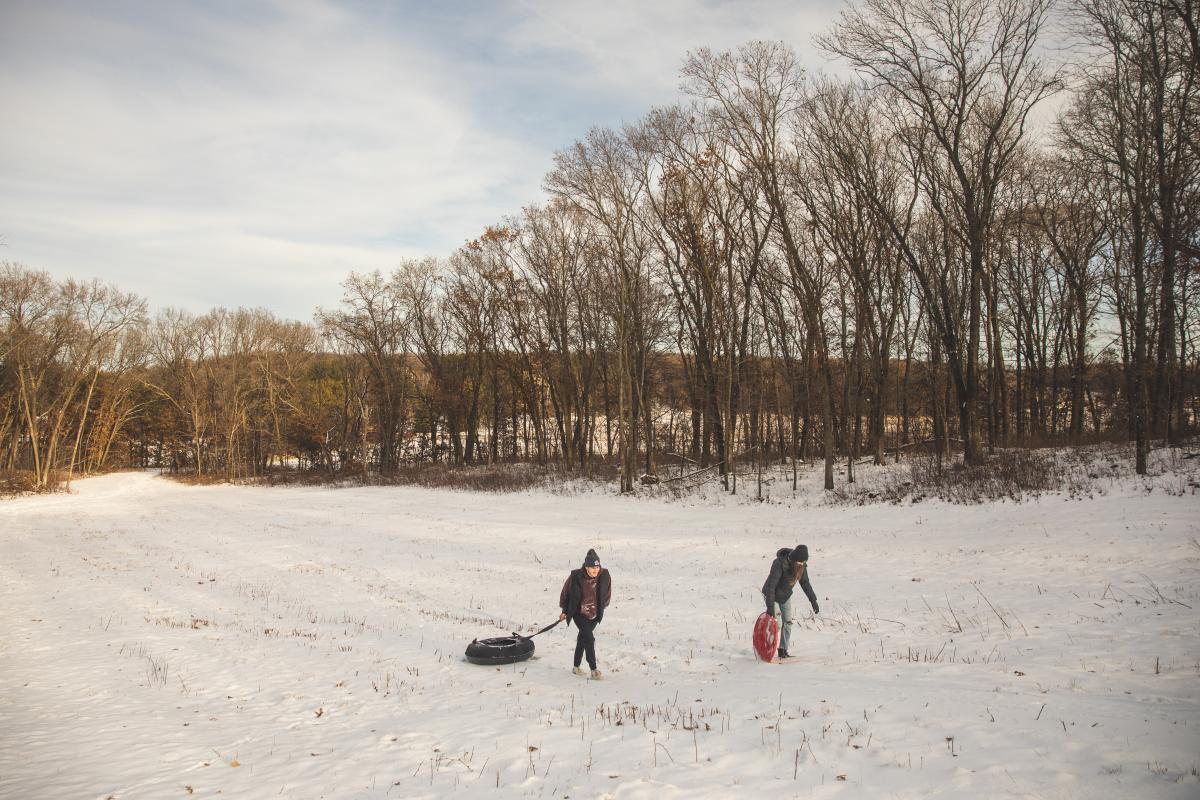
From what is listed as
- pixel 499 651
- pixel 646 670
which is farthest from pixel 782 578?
pixel 499 651

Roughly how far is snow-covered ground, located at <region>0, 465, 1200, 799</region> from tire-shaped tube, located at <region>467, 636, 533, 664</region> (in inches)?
7.0

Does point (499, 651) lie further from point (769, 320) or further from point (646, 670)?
point (769, 320)

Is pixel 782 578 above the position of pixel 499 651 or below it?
above

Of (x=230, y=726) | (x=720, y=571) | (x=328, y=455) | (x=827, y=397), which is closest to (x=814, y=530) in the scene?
(x=720, y=571)

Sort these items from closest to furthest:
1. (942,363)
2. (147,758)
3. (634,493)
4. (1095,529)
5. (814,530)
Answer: (147,758) → (1095,529) → (814,530) → (634,493) → (942,363)

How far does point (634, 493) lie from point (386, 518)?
37.6ft

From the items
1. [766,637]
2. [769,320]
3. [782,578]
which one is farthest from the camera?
[769,320]

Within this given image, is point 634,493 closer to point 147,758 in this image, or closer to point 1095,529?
point 1095,529

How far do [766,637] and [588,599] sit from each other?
278cm

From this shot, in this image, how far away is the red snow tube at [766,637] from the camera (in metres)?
9.59

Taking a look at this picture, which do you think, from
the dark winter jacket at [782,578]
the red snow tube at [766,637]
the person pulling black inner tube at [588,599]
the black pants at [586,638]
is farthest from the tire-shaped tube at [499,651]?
the dark winter jacket at [782,578]

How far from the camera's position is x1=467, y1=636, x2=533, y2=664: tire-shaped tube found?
9898 millimetres

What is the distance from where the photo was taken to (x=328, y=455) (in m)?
55.9

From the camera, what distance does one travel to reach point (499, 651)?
9.91 m
